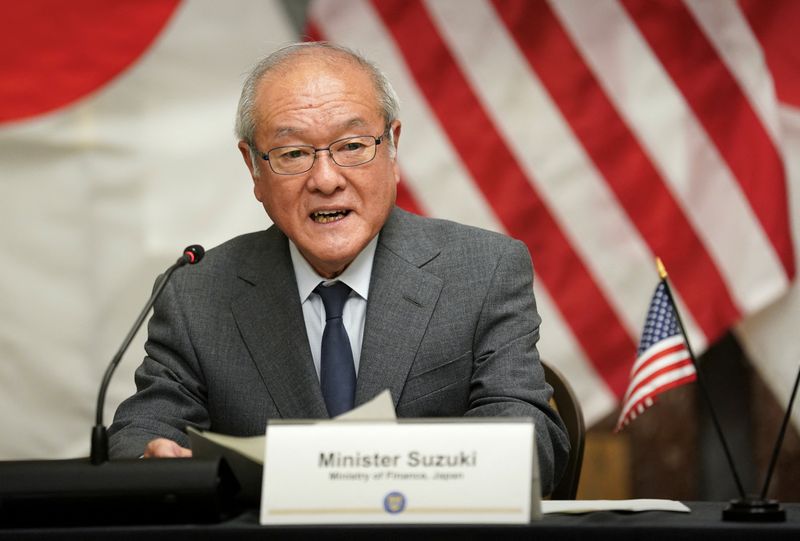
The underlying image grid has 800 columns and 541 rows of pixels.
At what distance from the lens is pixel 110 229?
11.5 ft

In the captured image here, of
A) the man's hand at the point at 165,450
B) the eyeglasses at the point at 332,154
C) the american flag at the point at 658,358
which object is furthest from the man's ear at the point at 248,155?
the american flag at the point at 658,358

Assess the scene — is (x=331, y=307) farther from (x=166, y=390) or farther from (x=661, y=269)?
(x=661, y=269)

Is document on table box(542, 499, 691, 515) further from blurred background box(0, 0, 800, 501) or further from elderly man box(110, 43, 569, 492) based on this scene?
blurred background box(0, 0, 800, 501)

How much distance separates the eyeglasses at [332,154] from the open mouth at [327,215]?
0.33 feet

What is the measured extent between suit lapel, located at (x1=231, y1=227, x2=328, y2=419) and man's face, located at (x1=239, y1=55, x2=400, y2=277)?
13 cm

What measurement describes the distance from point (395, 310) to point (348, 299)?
0.43 ft

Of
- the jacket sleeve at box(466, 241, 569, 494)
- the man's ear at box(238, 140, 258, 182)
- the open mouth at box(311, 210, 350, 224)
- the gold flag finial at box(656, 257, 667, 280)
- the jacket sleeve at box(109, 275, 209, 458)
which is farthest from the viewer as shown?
the man's ear at box(238, 140, 258, 182)

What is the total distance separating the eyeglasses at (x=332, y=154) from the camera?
2391 millimetres

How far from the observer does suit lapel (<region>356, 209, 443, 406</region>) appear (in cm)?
236

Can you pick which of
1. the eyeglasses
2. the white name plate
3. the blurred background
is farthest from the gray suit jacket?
the blurred background

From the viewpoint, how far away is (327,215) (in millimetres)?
2428

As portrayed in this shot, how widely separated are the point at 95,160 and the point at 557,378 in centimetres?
168

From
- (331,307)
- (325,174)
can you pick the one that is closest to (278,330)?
(331,307)

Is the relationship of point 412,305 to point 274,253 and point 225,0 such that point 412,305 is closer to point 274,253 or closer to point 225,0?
point 274,253
